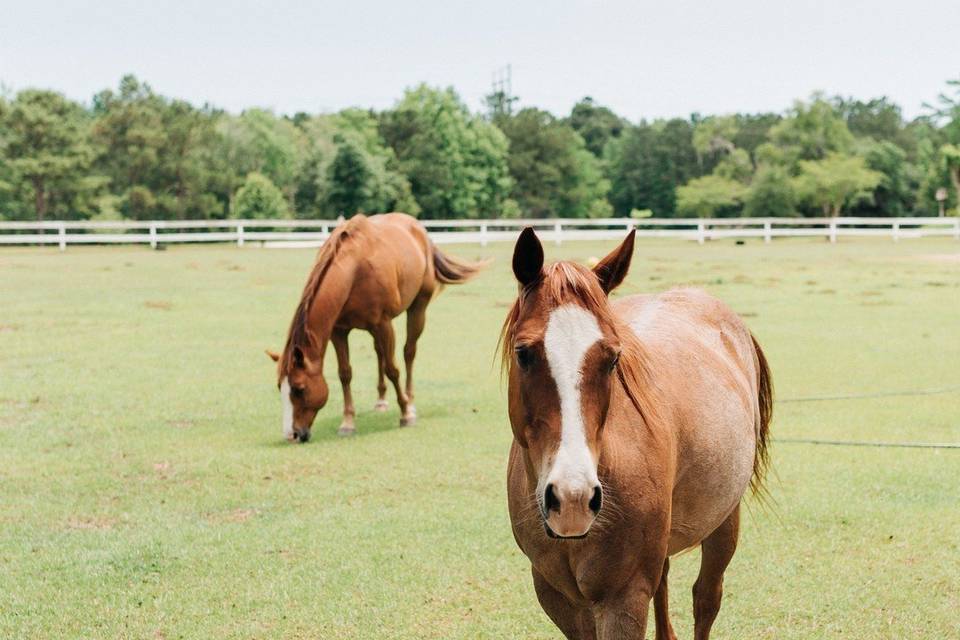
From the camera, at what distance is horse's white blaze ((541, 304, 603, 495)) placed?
2486mm

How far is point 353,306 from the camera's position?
9016 mm

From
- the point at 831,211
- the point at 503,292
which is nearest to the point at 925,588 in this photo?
the point at 503,292

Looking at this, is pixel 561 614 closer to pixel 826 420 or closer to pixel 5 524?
pixel 5 524

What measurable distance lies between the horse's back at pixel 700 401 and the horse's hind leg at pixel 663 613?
452mm

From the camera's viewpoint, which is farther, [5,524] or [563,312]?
[5,524]

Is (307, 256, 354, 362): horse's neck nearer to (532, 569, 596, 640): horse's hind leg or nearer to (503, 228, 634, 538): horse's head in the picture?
(532, 569, 596, 640): horse's hind leg

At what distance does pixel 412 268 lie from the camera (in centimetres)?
979

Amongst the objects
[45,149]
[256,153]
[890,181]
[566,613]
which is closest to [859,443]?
[566,613]

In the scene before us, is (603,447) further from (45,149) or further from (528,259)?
(45,149)

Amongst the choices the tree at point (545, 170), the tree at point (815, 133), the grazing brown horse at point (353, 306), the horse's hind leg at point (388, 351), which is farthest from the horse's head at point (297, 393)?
the tree at point (545, 170)

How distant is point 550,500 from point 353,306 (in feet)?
22.0

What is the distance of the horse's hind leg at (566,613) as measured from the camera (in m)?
3.09

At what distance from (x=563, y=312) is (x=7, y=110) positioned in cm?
5148

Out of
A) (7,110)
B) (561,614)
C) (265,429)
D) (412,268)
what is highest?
(7,110)
